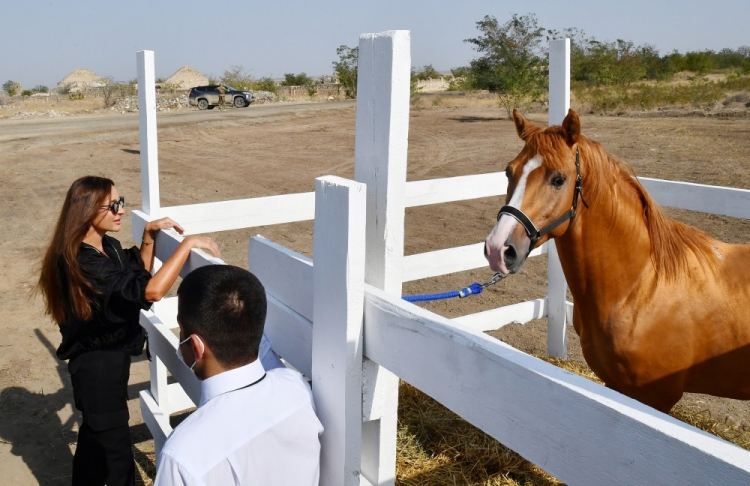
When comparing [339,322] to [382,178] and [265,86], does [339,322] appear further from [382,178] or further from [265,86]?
[265,86]

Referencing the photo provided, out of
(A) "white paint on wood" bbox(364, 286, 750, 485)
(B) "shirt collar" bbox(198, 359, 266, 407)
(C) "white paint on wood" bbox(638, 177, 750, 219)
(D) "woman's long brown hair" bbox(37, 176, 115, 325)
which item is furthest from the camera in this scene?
(C) "white paint on wood" bbox(638, 177, 750, 219)

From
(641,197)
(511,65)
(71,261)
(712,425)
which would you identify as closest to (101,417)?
(71,261)

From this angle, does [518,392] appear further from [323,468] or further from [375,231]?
[323,468]

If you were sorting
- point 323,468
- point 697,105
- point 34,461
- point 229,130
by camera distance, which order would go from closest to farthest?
point 323,468 → point 34,461 → point 229,130 → point 697,105

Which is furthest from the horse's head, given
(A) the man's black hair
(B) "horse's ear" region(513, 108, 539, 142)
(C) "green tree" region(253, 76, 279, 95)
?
(C) "green tree" region(253, 76, 279, 95)

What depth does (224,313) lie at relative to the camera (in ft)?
5.17

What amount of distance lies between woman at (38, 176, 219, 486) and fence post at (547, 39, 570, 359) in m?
2.45

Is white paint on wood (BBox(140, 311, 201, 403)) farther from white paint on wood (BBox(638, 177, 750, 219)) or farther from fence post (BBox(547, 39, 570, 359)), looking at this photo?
white paint on wood (BBox(638, 177, 750, 219))

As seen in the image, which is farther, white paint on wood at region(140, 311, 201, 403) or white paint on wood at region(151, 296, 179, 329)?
white paint on wood at region(151, 296, 179, 329)

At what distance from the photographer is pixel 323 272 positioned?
61.5 inches

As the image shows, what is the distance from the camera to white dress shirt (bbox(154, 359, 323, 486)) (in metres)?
1.36

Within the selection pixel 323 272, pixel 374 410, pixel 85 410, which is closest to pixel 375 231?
pixel 323 272

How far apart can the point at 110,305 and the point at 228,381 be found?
122cm

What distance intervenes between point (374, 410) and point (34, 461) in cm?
309
